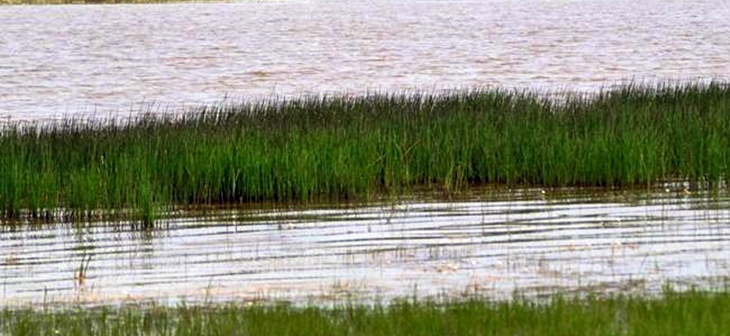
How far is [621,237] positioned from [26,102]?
781 inches

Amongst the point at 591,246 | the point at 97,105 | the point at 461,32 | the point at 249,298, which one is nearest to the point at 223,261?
the point at 249,298

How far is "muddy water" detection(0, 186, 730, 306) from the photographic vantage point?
31.8ft

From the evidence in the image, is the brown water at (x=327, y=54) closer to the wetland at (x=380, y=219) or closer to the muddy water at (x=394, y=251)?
the wetland at (x=380, y=219)

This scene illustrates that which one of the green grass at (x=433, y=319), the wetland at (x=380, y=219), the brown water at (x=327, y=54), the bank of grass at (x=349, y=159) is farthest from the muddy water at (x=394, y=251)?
the brown water at (x=327, y=54)

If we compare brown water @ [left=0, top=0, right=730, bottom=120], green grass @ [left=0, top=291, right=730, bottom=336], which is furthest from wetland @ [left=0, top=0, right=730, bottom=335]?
brown water @ [left=0, top=0, right=730, bottom=120]

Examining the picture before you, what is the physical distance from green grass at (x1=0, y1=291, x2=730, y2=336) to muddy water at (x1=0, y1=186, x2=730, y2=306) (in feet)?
2.20

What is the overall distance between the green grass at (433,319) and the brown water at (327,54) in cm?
1777

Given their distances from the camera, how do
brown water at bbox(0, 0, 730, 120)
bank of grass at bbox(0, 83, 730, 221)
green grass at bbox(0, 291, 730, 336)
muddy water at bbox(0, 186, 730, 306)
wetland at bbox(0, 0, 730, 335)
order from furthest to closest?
brown water at bbox(0, 0, 730, 120), bank of grass at bbox(0, 83, 730, 221), muddy water at bbox(0, 186, 730, 306), wetland at bbox(0, 0, 730, 335), green grass at bbox(0, 291, 730, 336)

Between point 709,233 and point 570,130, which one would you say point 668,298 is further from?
point 570,130

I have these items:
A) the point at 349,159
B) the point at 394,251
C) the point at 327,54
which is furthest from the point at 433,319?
the point at 327,54

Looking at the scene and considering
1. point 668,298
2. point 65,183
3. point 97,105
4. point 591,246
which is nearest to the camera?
point 668,298

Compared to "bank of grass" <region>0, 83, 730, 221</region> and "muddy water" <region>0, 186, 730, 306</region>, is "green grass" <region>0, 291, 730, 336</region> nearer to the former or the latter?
"muddy water" <region>0, 186, 730, 306</region>

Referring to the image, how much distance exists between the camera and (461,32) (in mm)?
57188

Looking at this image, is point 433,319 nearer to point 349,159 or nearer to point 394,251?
point 394,251
